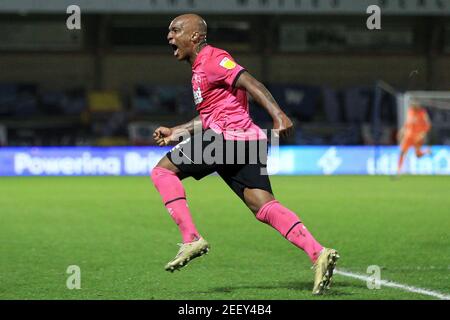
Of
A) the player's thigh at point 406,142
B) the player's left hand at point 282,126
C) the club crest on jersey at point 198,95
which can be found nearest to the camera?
the player's left hand at point 282,126

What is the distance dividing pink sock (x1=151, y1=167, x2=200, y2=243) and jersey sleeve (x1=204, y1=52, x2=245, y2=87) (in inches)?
29.7

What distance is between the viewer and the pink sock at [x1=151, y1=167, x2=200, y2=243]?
7227 millimetres

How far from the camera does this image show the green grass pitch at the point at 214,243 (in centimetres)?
761

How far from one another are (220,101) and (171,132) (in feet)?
1.49

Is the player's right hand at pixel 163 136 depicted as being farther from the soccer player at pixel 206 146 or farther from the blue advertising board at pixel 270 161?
the blue advertising board at pixel 270 161

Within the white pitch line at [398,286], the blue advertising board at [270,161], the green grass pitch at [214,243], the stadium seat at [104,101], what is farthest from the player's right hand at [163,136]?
the stadium seat at [104,101]

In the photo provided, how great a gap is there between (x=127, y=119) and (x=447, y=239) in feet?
88.7

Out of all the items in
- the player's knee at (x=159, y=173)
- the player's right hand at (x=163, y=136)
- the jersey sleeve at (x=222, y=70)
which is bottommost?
the player's knee at (x=159, y=173)

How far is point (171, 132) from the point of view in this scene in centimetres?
739

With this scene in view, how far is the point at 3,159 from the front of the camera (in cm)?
2772

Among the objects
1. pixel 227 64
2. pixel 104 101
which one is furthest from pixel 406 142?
pixel 227 64

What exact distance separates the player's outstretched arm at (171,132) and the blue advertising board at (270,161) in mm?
20136

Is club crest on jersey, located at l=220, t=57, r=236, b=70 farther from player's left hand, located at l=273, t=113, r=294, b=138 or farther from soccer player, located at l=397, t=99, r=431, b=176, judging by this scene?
soccer player, located at l=397, t=99, r=431, b=176

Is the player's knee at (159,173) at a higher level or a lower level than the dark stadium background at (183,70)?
higher
